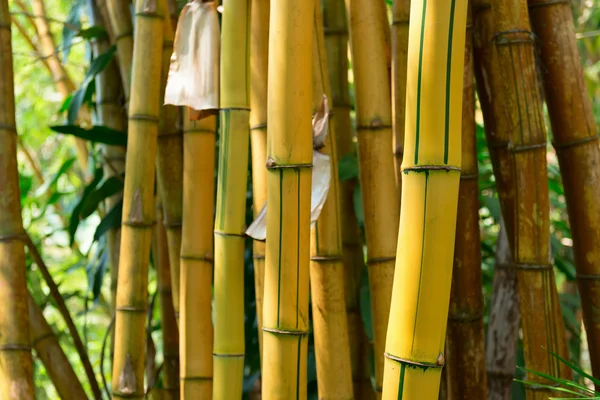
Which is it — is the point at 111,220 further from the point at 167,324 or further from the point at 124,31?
the point at 124,31

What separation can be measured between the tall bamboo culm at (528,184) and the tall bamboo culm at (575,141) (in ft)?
0.18

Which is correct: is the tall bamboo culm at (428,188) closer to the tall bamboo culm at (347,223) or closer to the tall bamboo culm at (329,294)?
the tall bamboo culm at (329,294)

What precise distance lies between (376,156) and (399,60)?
108 millimetres

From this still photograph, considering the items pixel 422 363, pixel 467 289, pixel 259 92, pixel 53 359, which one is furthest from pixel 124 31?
pixel 422 363

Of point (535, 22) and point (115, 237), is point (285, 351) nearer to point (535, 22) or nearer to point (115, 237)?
point (535, 22)

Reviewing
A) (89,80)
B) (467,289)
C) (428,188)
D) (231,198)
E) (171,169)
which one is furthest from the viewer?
(89,80)

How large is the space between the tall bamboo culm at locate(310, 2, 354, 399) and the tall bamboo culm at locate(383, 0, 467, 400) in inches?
8.7

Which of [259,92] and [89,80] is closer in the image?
[259,92]

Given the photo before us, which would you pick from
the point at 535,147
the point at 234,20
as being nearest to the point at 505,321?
the point at 535,147

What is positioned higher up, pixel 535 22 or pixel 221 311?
pixel 535 22

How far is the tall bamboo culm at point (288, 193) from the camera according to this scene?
561mm

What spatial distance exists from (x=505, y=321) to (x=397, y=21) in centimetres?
42

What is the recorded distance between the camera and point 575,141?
0.77 metres

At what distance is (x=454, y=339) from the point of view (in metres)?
0.80
